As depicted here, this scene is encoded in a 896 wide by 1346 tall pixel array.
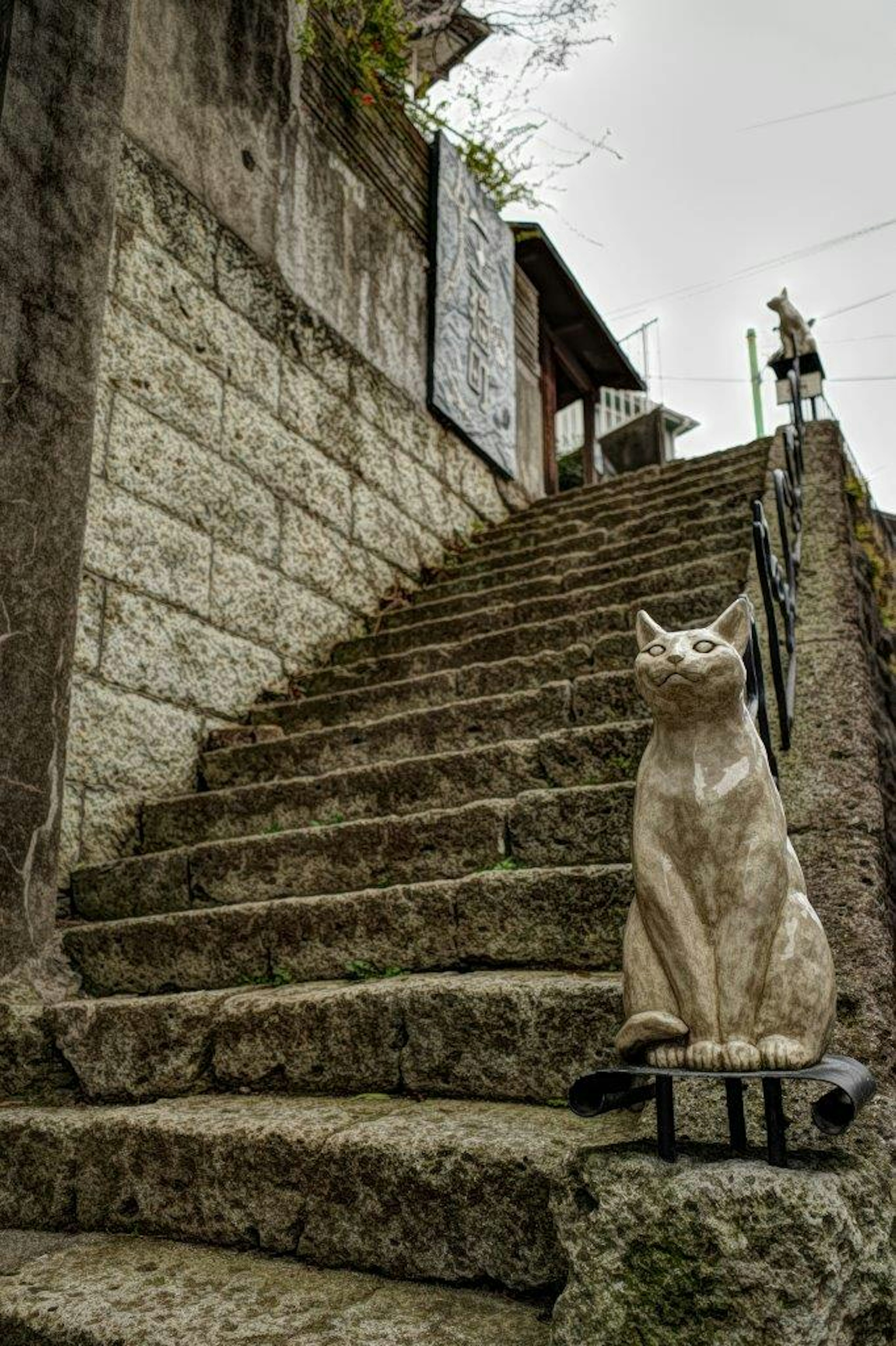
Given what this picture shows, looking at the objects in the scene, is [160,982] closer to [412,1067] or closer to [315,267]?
[412,1067]

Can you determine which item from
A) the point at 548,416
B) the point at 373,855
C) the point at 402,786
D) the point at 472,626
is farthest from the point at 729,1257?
the point at 548,416

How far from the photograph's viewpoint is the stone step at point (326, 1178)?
1.87 metres

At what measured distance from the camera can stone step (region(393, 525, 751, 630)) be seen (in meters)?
5.05

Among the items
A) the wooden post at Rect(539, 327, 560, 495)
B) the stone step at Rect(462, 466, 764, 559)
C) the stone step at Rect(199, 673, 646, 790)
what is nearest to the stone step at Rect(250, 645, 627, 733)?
the stone step at Rect(199, 673, 646, 790)

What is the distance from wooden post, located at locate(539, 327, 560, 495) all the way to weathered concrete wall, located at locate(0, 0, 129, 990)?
662 cm

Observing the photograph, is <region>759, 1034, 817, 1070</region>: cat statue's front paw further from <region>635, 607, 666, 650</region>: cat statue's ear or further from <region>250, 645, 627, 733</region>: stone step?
<region>250, 645, 627, 733</region>: stone step

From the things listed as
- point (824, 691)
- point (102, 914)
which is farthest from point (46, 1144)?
point (824, 691)

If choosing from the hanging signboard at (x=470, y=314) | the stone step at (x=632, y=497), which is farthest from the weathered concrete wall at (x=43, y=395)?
the hanging signboard at (x=470, y=314)

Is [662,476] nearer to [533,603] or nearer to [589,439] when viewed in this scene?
[533,603]

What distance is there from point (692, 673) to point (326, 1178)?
127 cm

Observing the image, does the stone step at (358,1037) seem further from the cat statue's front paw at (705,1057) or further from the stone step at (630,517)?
the stone step at (630,517)

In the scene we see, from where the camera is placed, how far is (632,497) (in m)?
6.87

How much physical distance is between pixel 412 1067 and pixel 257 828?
177 centimetres

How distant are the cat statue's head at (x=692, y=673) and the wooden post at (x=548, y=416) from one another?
8.48 meters
